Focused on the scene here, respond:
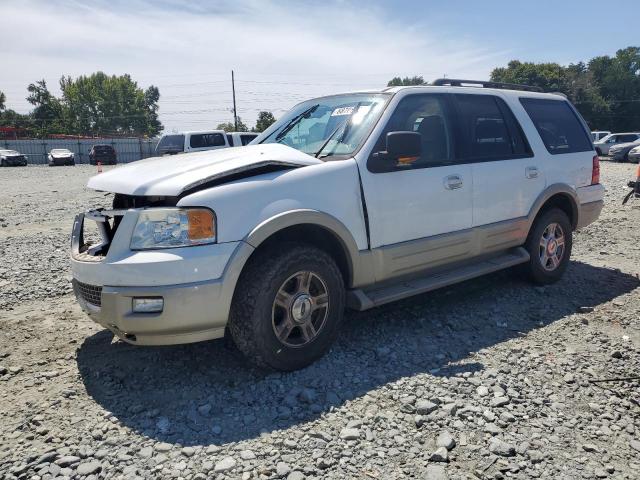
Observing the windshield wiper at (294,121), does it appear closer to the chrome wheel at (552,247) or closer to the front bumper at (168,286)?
the front bumper at (168,286)

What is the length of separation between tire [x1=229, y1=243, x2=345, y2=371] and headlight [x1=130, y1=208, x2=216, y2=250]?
16.8 inches

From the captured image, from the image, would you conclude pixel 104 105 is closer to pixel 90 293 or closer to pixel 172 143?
pixel 172 143

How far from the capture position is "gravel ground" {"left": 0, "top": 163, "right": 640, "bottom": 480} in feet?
8.43

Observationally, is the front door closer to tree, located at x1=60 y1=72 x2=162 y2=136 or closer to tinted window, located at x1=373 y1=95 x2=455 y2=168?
tinted window, located at x1=373 y1=95 x2=455 y2=168

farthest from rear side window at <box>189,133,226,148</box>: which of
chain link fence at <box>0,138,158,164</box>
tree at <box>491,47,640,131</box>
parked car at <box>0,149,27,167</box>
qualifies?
tree at <box>491,47,640,131</box>

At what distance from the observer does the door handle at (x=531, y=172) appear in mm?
4992

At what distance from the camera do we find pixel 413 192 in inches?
Answer: 157

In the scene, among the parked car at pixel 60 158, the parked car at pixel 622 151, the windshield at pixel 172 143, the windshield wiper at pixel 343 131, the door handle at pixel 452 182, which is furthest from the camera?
the parked car at pixel 60 158

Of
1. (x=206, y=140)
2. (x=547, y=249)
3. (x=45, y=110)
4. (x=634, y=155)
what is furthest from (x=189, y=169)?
(x=45, y=110)

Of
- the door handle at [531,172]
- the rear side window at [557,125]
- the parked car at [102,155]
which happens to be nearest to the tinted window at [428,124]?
the door handle at [531,172]

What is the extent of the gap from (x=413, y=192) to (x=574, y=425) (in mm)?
1951

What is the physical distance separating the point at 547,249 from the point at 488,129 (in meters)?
1.53

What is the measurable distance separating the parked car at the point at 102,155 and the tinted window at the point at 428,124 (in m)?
36.6

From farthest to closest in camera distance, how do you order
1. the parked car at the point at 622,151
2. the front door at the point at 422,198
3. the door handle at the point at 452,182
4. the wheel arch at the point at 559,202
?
the parked car at the point at 622,151, the wheel arch at the point at 559,202, the door handle at the point at 452,182, the front door at the point at 422,198
